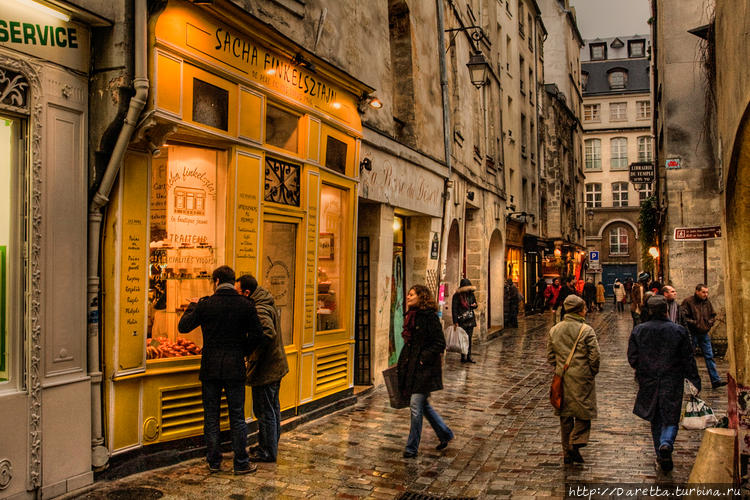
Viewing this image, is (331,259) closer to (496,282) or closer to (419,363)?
(419,363)

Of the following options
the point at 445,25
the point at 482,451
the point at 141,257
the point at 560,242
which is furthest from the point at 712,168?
the point at 560,242

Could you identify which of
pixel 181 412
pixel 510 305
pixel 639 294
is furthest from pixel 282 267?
pixel 510 305

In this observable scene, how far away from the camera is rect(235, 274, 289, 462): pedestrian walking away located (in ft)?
22.6

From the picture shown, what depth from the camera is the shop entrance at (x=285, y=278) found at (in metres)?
8.40

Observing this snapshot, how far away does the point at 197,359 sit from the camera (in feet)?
23.1

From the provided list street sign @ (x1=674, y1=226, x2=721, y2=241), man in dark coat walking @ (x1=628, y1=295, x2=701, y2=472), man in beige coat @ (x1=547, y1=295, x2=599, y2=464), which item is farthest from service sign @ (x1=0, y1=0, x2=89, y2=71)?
street sign @ (x1=674, y1=226, x2=721, y2=241)

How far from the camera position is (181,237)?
7.38 meters

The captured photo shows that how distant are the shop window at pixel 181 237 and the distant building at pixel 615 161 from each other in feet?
179

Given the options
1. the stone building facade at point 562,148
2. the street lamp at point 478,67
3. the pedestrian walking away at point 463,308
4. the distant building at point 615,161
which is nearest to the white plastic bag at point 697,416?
the pedestrian walking away at point 463,308

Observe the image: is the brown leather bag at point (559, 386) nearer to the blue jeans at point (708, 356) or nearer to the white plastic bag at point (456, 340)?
the blue jeans at point (708, 356)

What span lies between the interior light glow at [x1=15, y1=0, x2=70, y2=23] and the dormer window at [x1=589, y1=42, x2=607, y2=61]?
66.7m

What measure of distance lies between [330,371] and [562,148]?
109 feet

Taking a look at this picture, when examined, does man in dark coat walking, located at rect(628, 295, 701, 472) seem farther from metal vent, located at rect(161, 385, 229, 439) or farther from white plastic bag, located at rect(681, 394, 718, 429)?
metal vent, located at rect(161, 385, 229, 439)

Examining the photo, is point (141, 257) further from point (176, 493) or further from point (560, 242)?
point (560, 242)
